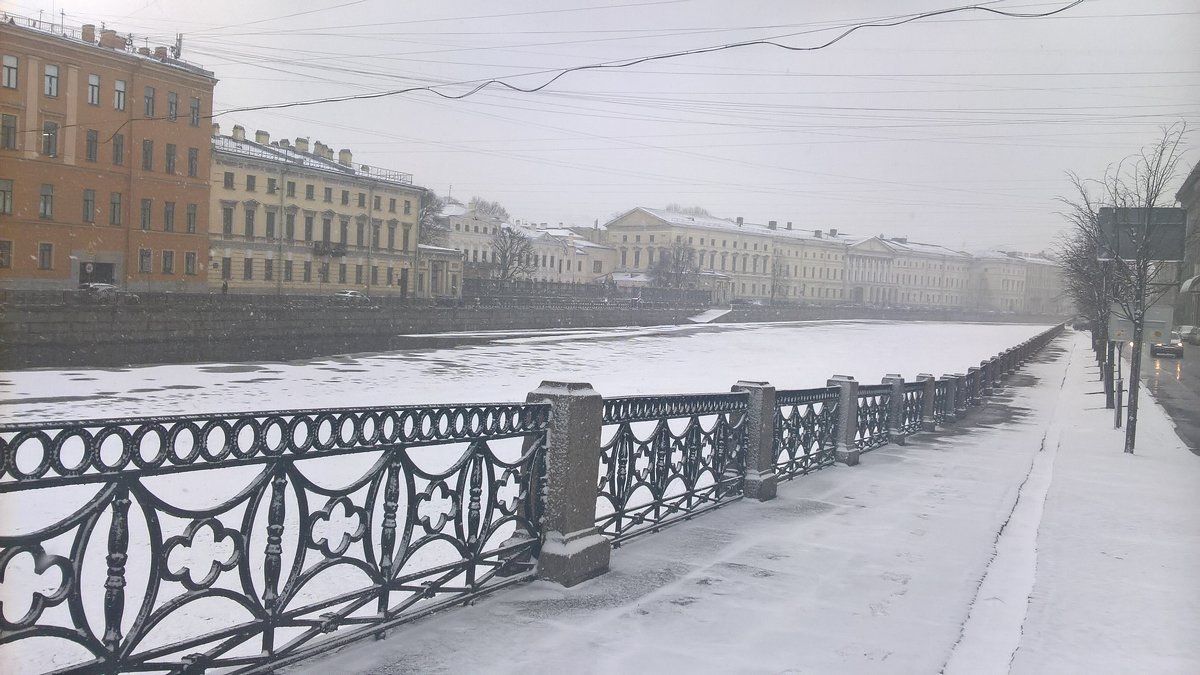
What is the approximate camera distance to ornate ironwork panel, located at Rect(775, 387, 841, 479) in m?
9.48

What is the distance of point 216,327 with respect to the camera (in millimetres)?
36781

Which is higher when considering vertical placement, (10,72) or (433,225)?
(10,72)

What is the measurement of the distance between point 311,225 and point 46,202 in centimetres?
2559

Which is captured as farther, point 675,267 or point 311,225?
point 675,267

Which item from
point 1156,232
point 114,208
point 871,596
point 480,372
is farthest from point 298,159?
point 871,596

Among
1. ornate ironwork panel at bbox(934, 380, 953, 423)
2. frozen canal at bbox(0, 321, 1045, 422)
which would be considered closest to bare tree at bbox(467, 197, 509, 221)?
frozen canal at bbox(0, 321, 1045, 422)

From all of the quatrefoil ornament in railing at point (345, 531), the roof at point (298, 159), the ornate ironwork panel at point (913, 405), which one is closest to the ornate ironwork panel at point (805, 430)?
the ornate ironwork panel at point (913, 405)

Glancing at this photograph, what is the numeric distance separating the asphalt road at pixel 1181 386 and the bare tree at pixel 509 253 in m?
54.8

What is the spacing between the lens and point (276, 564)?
386 cm

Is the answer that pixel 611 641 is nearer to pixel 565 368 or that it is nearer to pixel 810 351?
pixel 565 368

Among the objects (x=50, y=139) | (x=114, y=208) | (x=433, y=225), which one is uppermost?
(x=433, y=225)

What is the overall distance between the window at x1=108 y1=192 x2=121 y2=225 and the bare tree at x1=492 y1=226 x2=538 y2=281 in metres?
44.7

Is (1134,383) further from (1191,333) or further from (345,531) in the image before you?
(1191,333)

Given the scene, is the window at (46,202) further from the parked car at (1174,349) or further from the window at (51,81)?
the parked car at (1174,349)
